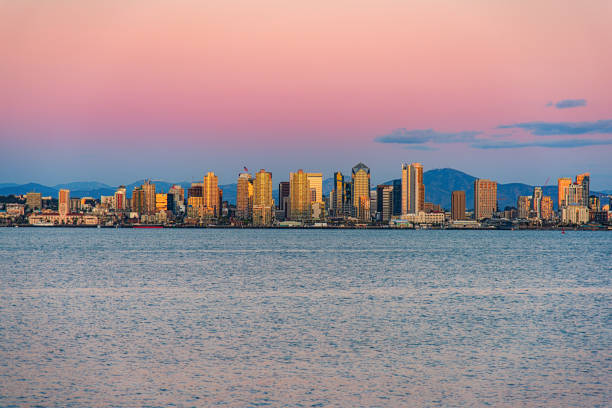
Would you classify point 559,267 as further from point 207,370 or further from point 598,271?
point 207,370

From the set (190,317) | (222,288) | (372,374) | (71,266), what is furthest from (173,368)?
(71,266)

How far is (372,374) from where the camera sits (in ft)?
83.0

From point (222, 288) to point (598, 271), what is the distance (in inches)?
1985

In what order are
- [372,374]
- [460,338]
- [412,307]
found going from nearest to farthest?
[372,374] → [460,338] → [412,307]

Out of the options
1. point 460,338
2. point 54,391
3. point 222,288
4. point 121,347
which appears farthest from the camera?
point 222,288

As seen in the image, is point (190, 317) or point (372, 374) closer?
point (372, 374)

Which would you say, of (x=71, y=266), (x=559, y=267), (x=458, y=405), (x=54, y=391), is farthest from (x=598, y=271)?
(x=54, y=391)

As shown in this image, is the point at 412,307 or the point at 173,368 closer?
the point at 173,368

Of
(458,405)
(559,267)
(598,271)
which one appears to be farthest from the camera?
(559,267)

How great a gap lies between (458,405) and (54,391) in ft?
43.0

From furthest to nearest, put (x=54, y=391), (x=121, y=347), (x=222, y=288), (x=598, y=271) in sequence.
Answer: (x=598, y=271) → (x=222, y=288) → (x=121, y=347) → (x=54, y=391)

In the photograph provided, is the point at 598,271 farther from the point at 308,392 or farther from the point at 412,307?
the point at 308,392

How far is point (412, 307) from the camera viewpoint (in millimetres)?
45375

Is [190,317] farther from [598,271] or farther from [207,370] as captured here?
[598,271]
